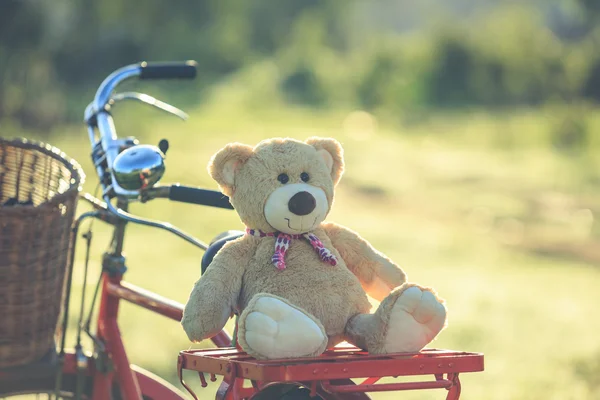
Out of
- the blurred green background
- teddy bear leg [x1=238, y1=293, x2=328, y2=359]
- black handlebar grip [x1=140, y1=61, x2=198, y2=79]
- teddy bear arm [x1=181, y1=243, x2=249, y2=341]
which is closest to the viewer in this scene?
teddy bear leg [x1=238, y1=293, x2=328, y2=359]


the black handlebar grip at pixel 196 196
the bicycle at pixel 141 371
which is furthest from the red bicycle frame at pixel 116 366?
the black handlebar grip at pixel 196 196

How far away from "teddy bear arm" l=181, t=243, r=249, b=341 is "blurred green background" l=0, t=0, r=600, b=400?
3018 mm

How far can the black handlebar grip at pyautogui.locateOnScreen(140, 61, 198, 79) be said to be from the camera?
2760mm

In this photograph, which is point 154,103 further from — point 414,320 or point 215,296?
point 414,320

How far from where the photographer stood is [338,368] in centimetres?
166

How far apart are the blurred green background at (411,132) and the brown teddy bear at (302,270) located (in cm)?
290

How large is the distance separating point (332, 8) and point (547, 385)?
2960 centimetres

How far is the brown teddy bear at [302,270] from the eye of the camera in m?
1.85

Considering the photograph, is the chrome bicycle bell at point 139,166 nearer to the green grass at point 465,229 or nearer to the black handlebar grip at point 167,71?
the black handlebar grip at point 167,71

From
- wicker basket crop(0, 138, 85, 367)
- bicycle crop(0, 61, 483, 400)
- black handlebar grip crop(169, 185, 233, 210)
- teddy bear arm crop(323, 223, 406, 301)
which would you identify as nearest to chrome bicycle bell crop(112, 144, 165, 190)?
bicycle crop(0, 61, 483, 400)

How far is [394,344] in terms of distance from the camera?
1.85 metres

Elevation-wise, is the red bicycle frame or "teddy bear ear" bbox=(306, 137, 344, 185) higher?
"teddy bear ear" bbox=(306, 137, 344, 185)

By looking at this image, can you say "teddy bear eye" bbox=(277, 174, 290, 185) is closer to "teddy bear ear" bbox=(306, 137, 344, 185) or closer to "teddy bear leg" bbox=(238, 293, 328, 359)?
"teddy bear ear" bbox=(306, 137, 344, 185)

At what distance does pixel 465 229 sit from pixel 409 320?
7.80 m
